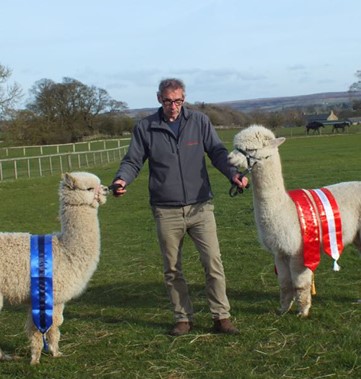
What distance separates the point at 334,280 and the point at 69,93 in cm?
5740

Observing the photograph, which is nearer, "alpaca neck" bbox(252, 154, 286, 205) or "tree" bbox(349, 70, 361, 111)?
"alpaca neck" bbox(252, 154, 286, 205)

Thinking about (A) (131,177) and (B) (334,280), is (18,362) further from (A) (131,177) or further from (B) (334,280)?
(B) (334,280)

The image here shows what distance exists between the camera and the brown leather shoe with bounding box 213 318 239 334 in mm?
4609

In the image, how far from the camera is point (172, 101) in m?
4.44

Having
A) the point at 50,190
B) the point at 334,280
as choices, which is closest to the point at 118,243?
the point at 334,280

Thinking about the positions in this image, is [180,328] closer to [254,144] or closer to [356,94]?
[254,144]

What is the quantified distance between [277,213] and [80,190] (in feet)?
6.09

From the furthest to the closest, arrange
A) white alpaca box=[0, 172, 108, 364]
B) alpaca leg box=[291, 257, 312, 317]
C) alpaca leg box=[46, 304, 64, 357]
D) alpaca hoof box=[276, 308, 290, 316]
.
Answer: alpaca hoof box=[276, 308, 290, 316]
alpaca leg box=[291, 257, 312, 317]
alpaca leg box=[46, 304, 64, 357]
white alpaca box=[0, 172, 108, 364]

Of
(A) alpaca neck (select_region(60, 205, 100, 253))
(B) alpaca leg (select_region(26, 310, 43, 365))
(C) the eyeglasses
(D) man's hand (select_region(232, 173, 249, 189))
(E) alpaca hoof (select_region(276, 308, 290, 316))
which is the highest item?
(C) the eyeglasses

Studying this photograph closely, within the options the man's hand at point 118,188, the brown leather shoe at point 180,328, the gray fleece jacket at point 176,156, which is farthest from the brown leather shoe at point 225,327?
the man's hand at point 118,188

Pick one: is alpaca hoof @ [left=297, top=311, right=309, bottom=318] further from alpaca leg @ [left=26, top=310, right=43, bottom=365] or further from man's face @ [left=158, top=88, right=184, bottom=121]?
alpaca leg @ [left=26, top=310, right=43, bottom=365]

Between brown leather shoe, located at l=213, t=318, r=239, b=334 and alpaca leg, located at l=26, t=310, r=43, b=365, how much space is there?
150 centimetres

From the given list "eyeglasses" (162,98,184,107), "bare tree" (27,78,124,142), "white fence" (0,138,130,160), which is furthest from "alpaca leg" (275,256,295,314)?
"bare tree" (27,78,124,142)

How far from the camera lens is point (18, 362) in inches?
167
